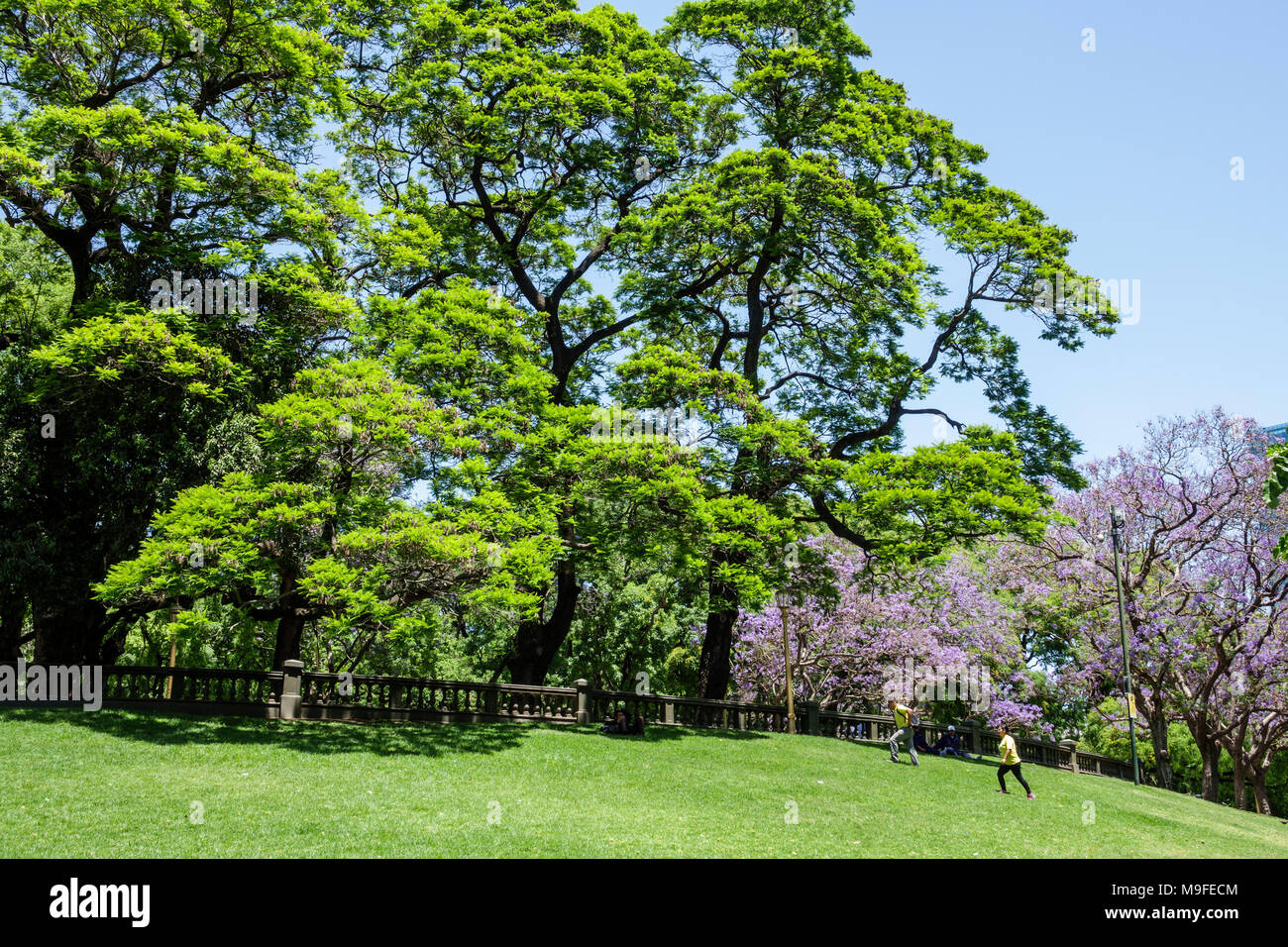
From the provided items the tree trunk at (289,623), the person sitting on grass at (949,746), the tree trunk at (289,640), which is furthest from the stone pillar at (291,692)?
the person sitting on grass at (949,746)

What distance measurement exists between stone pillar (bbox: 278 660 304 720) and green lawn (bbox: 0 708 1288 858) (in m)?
0.72

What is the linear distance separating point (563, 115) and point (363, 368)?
386 inches

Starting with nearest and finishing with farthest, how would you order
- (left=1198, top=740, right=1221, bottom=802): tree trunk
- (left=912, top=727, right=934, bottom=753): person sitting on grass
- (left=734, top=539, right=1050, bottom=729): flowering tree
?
(left=912, top=727, right=934, bottom=753): person sitting on grass → (left=734, top=539, right=1050, bottom=729): flowering tree → (left=1198, top=740, right=1221, bottom=802): tree trunk

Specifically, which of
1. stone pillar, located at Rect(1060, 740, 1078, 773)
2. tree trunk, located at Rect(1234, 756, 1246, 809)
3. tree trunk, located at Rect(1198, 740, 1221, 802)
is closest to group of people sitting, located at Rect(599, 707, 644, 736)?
stone pillar, located at Rect(1060, 740, 1078, 773)

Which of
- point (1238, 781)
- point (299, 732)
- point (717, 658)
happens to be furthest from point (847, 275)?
point (1238, 781)

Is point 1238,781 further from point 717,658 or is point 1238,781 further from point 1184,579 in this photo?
point 717,658

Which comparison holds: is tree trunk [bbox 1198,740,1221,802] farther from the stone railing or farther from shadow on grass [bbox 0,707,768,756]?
shadow on grass [bbox 0,707,768,756]

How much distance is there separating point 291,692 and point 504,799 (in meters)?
8.59

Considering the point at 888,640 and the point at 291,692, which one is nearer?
the point at 291,692

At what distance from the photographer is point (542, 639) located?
24.8m

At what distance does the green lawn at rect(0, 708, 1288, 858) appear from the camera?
1035 cm

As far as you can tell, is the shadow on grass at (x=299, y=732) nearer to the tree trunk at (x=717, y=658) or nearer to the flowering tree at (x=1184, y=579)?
the tree trunk at (x=717, y=658)

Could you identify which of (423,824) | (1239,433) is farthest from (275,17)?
(1239,433)

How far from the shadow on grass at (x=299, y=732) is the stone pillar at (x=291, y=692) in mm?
311
